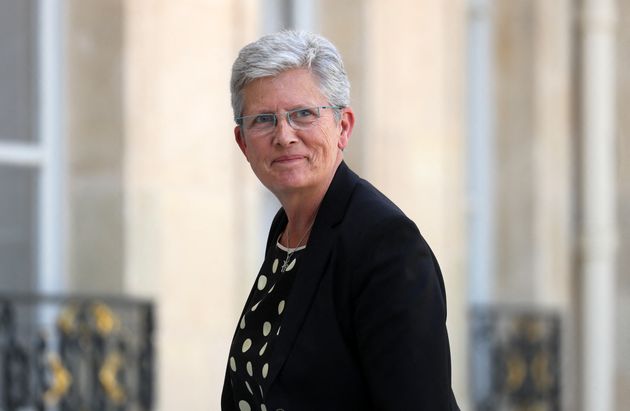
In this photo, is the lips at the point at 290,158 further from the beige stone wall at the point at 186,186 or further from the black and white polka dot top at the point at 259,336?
the beige stone wall at the point at 186,186

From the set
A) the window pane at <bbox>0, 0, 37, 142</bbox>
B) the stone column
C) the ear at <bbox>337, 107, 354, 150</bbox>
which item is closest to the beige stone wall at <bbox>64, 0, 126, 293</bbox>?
the window pane at <bbox>0, 0, 37, 142</bbox>

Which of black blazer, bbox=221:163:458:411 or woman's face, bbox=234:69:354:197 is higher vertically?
woman's face, bbox=234:69:354:197

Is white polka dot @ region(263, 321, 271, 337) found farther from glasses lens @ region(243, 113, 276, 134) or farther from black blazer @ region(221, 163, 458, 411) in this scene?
glasses lens @ region(243, 113, 276, 134)

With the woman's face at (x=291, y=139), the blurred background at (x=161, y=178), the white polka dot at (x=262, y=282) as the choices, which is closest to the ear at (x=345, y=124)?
the woman's face at (x=291, y=139)

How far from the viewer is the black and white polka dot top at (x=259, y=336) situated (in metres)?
2.09

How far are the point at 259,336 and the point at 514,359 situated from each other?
662 cm

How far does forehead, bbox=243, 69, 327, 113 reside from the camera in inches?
81.7

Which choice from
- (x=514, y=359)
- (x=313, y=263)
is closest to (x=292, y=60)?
(x=313, y=263)

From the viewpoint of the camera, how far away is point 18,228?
5371 mm

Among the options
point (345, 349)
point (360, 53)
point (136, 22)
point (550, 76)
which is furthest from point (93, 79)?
point (550, 76)

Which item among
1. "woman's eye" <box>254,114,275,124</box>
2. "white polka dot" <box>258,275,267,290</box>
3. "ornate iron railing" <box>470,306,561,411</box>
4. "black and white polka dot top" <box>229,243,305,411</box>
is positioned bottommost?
"ornate iron railing" <box>470,306,561,411</box>

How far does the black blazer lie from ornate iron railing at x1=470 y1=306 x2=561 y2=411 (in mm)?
6370

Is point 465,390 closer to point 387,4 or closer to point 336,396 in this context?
point 387,4

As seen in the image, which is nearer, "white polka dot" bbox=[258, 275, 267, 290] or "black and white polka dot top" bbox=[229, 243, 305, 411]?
"black and white polka dot top" bbox=[229, 243, 305, 411]
